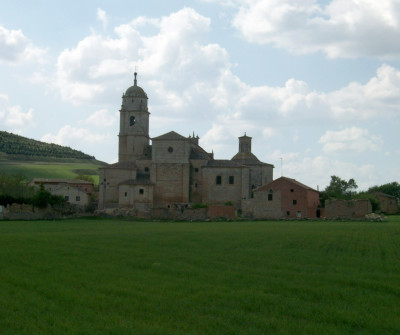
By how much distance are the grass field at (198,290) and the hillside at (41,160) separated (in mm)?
95026

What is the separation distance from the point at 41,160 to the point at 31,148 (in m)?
7.47

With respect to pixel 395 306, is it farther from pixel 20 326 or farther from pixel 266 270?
pixel 20 326

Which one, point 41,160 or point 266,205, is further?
point 41,160

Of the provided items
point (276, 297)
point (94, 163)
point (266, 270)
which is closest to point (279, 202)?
point (266, 270)

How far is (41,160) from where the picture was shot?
136 meters

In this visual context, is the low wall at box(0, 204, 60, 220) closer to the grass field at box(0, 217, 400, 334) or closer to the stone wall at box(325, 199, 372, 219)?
the stone wall at box(325, 199, 372, 219)

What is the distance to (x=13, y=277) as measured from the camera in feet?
45.0

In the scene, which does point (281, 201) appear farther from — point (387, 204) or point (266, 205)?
point (387, 204)

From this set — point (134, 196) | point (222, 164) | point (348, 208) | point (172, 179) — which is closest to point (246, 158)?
point (222, 164)

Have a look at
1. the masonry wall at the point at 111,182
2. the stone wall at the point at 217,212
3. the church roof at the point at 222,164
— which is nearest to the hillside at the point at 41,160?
the masonry wall at the point at 111,182

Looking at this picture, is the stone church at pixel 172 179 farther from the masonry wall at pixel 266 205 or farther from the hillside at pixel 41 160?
the hillside at pixel 41 160

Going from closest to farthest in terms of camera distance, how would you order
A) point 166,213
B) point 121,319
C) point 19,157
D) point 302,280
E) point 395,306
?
point 121,319, point 395,306, point 302,280, point 166,213, point 19,157

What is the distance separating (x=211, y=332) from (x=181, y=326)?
597mm

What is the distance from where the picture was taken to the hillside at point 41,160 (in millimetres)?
116312
